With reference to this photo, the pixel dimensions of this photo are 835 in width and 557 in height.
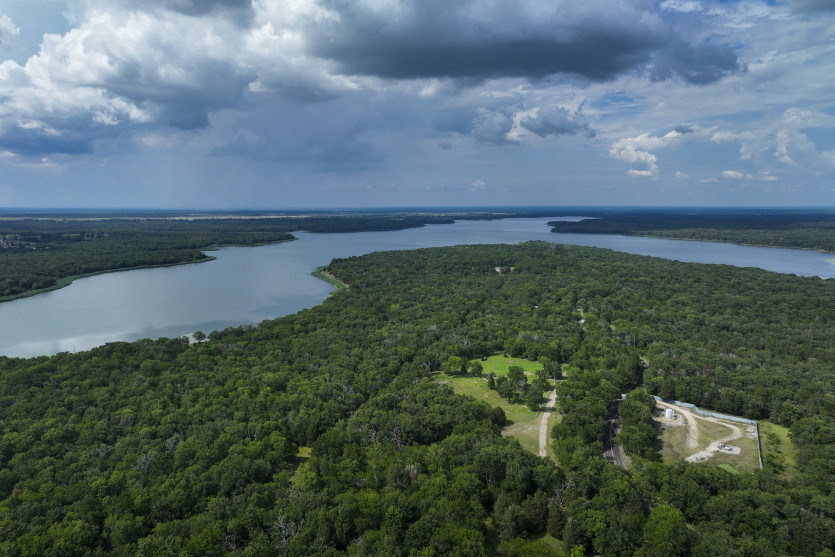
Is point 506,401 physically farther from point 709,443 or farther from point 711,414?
point 711,414

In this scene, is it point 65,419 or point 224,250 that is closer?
point 65,419

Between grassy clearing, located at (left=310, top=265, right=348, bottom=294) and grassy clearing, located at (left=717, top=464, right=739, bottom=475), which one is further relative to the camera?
grassy clearing, located at (left=310, top=265, right=348, bottom=294)

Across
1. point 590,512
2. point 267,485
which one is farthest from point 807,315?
point 267,485

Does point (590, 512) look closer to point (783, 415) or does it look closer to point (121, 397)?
point (783, 415)

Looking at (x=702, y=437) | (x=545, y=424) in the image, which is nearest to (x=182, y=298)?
(x=545, y=424)

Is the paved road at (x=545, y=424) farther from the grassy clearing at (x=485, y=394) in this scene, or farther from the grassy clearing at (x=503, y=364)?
the grassy clearing at (x=503, y=364)

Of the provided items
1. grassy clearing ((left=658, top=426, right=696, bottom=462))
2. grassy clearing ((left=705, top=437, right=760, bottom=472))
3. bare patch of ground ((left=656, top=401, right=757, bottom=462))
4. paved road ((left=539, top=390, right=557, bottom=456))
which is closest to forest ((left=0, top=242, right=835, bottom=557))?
paved road ((left=539, top=390, right=557, bottom=456))

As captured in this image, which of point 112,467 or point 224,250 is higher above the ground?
point 224,250

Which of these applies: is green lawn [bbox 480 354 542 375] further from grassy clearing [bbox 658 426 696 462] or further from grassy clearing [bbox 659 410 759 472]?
grassy clearing [bbox 659 410 759 472]
